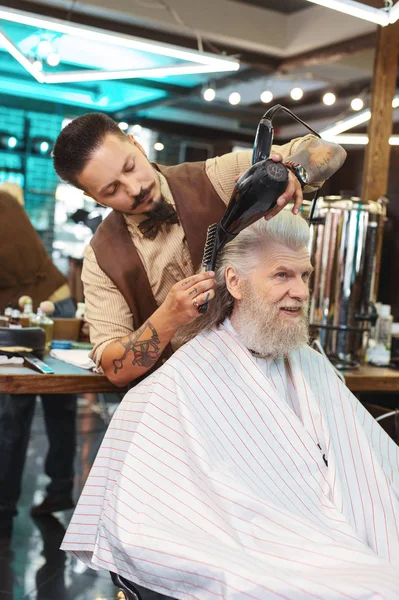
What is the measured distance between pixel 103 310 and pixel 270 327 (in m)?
0.59

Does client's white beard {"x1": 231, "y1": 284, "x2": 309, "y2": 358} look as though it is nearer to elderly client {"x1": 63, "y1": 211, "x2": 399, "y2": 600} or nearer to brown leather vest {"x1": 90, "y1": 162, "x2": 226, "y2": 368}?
elderly client {"x1": 63, "y1": 211, "x2": 399, "y2": 600}

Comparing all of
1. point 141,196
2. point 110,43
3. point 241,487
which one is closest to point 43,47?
point 110,43

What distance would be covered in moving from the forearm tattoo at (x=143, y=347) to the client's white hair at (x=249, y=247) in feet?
0.46

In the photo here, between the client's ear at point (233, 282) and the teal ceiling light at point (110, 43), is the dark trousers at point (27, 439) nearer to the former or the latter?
the teal ceiling light at point (110, 43)

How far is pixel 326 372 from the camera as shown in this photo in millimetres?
2057

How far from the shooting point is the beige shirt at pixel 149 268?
7.22 feet

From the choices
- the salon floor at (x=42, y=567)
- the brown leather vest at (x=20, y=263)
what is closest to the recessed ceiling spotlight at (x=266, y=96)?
the brown leather vest at (x=20, y=263)

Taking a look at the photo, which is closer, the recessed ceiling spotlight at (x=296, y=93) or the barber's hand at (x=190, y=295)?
the barber's hand at (x=190, y=295)

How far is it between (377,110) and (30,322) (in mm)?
2188

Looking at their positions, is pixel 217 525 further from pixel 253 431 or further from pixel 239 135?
pixel 239 135

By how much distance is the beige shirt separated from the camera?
7.22 feet

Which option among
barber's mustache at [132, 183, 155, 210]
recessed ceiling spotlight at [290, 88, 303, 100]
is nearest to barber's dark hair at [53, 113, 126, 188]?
barber's mustache at [132, 183, 155, 210]

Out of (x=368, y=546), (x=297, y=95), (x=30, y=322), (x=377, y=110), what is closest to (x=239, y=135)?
(x=297, y=95)

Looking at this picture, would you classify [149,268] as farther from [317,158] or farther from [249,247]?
[317,158]
